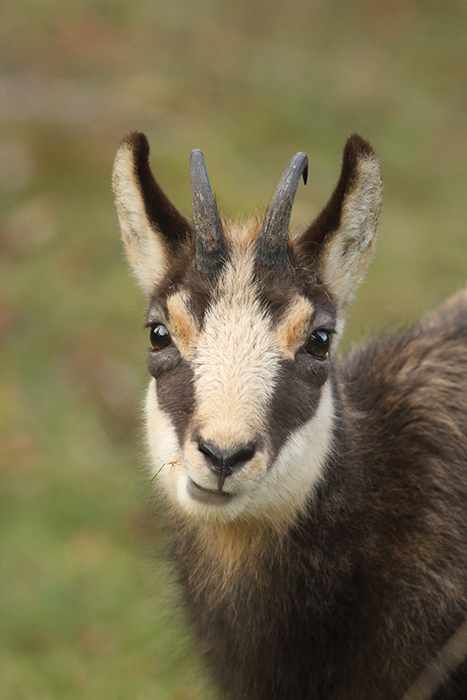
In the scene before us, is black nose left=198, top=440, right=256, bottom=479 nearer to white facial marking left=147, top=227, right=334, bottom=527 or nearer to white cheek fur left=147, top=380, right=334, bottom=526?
white facial marking left=147, top=227, right=334, bottom=527

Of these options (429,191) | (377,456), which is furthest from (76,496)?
(429,191)

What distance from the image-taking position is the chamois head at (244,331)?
4715mm

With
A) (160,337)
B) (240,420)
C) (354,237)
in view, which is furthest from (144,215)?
(240,420)

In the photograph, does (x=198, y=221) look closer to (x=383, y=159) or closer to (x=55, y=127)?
(x=55, y=127)

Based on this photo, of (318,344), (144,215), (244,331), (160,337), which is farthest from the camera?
(144,215)

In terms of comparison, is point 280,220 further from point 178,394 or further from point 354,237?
Result: point 178,394

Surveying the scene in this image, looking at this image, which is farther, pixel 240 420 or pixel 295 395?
pixel 295 395

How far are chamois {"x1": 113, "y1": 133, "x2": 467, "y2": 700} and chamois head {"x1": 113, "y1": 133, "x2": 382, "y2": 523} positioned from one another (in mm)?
12

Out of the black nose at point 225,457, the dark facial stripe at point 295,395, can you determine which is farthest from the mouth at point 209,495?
the dark facial stripe at point 295,395

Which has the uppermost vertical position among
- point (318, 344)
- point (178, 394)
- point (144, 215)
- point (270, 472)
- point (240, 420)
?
point (144, 215)

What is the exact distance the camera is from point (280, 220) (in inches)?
208

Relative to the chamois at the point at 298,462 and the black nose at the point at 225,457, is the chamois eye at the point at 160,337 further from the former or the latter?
the black nose at the point at 225,457

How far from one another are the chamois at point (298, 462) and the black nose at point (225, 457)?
0.26m

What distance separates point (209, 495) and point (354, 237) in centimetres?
195
